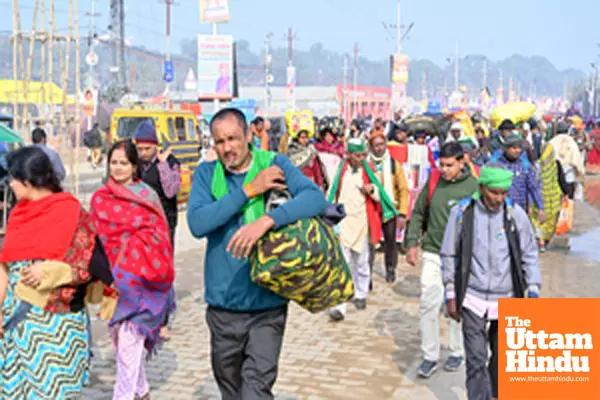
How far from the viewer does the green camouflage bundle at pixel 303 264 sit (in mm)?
3480

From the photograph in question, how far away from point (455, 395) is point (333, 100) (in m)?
78.2

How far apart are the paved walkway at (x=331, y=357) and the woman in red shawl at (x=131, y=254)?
2.54 feet

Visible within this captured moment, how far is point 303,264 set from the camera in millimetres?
3486

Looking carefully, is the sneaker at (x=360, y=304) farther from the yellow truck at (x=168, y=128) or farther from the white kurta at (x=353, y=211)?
the yellow truck at (x=168, y=128)

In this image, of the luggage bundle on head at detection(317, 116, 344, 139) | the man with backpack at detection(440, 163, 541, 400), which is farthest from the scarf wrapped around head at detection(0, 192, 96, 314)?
the luggage bundle on head at detection(317, 116, 344, 139)

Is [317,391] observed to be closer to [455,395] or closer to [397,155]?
[455,395]

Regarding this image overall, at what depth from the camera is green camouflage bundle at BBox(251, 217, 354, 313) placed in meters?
3.48

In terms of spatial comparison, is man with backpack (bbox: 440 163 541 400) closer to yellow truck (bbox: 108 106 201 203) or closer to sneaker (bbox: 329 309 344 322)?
sneaker (bbox: 329 309 344 322)

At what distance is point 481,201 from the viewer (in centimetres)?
488

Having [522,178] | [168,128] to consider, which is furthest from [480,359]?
[168,128]

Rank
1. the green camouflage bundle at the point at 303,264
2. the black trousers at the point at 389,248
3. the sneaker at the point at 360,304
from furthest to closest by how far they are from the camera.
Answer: the black trousers at the point at 389,248
the sneaker at the point at 360,304
the green camouflage bundle at the point at 303,264

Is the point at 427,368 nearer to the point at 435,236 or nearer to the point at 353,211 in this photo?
the point at 435,236

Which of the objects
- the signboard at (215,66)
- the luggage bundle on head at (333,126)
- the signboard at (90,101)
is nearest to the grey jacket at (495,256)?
the luggage bundle on head at (333,126)

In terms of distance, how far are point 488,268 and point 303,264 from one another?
1773 millimetres
